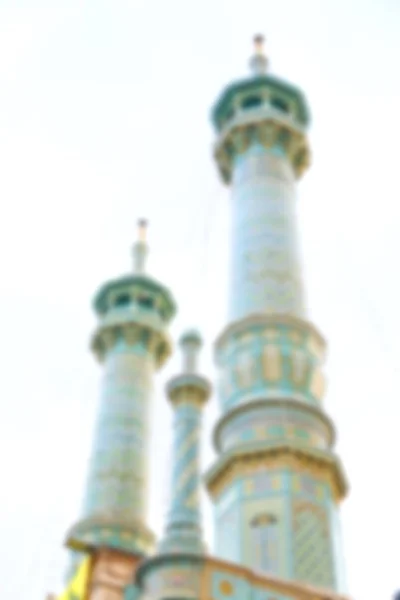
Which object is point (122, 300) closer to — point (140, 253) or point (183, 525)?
point (140, 253)

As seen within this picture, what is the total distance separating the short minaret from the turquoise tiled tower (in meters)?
6.40

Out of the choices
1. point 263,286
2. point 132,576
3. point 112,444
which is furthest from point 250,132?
point 132,576

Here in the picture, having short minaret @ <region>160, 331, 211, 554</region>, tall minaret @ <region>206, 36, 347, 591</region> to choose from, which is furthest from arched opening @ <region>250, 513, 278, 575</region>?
short minaret @ <region>160, 331, 211, 554</region>

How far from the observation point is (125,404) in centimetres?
2177

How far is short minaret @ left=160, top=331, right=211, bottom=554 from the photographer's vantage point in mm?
10492

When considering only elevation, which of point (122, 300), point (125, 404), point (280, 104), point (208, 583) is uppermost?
point (280, 104)

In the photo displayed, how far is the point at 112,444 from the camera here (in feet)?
68.7

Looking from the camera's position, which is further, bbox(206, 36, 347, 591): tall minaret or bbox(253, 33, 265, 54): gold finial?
bbox(253, 33, 265, 54): gold finial

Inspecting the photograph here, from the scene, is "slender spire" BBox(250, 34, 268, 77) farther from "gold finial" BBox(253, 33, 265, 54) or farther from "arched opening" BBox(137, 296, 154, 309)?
"arched opening" BBox(137, 296, 154, 309)

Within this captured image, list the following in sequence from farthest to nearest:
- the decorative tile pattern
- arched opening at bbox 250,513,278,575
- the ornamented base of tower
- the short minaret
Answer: arched opening at bbox 250,513,278,575 → the decorative tile pattern → the ornamented base of tower → the short minaret

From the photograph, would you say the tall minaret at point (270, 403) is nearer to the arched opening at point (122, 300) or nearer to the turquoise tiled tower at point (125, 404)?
the turquoise tiled tower at point (125, 404)

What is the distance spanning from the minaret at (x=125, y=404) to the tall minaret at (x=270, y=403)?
4.20 m

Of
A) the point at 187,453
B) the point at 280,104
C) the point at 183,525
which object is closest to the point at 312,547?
the point at 187,453

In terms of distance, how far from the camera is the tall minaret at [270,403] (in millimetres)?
13703
